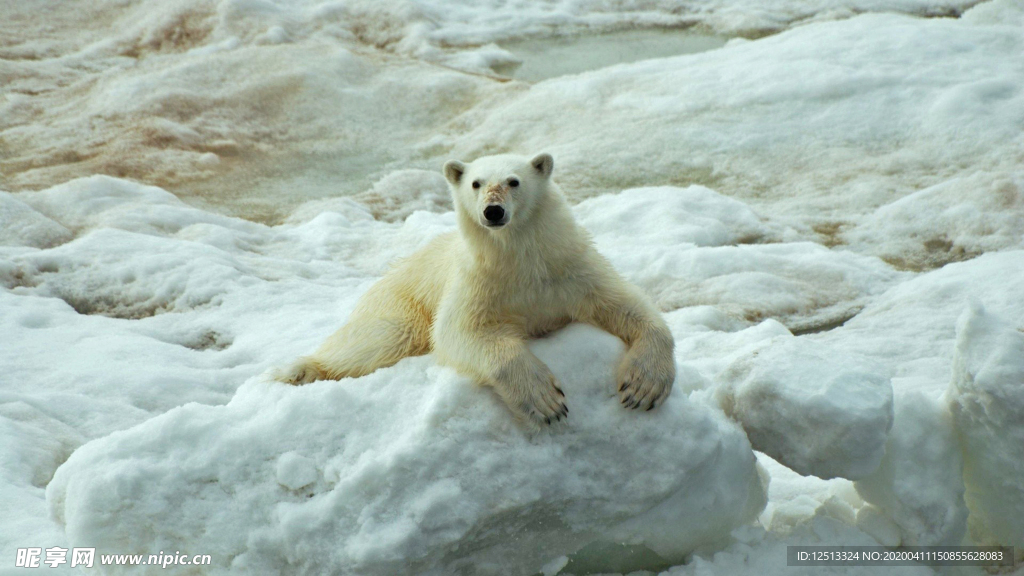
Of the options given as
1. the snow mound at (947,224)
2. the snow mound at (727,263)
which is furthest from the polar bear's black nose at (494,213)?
the snow mound at (947,224)

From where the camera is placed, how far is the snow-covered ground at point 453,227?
115 inches

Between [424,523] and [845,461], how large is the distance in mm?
1543

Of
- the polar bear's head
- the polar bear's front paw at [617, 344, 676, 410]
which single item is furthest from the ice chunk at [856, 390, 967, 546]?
the polar bear's head

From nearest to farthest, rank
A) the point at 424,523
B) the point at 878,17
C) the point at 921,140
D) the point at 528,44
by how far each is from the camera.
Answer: the point at 424,523 → the point at 921,140 → the point at 878,17 → the point at 528,44

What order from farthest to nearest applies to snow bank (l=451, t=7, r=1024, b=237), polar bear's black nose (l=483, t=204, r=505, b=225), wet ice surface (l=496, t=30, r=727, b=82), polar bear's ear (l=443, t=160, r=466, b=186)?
wet ice surface (l=496, t=30, r=727, b=82) → snow bank (l=451, t=7, r=1024, b=237) → polar bear's ear (l=443, t=160, r=466, b=186) → polar bear's black nose (l=483, t=204, r=505, b=225)

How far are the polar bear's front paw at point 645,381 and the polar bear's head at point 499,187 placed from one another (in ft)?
2.32

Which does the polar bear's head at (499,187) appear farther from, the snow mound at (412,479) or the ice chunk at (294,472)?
the ice chunk at (294,472)

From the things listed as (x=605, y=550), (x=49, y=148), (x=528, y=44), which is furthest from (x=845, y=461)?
(x=528, y=44)

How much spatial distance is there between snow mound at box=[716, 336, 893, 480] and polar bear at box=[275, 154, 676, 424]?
400mm

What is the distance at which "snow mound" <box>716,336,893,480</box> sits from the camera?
3012 millimetres

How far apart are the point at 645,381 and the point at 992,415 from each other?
1306 mm

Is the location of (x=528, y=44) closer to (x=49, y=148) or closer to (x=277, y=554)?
(x=49, y=148)

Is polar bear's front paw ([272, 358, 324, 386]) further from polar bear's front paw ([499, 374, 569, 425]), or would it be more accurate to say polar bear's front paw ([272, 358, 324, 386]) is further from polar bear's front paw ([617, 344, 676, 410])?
polar bear's front paw ([617, 344, 676, 410])

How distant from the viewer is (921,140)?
8.12 metres
